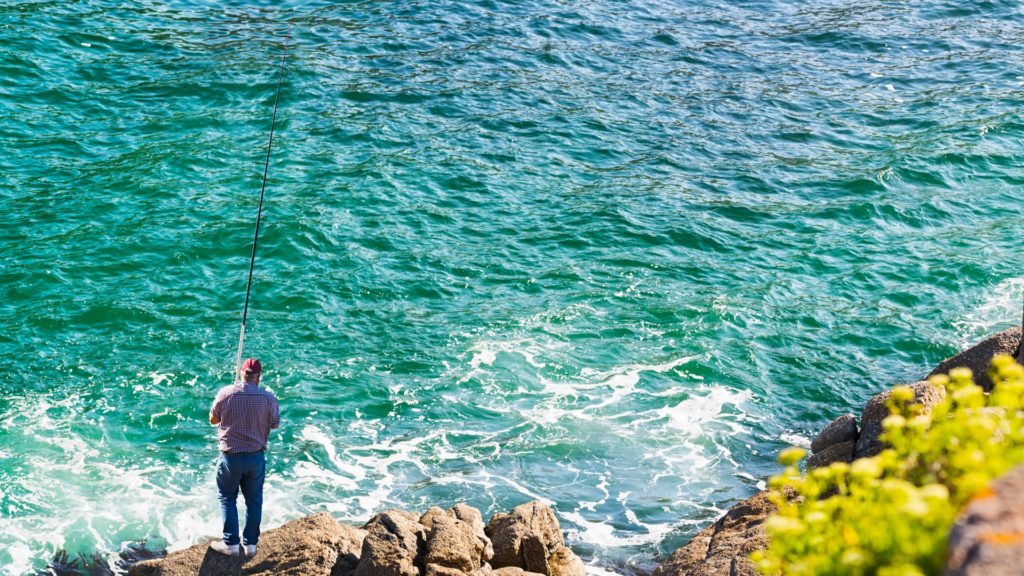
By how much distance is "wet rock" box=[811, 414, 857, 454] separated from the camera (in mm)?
10805

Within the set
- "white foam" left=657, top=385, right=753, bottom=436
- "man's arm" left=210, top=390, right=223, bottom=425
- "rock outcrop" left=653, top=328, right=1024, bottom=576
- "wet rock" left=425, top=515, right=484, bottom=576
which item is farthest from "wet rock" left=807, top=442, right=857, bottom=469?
"man's arm" left=210, top=390, right=223, bottom=425

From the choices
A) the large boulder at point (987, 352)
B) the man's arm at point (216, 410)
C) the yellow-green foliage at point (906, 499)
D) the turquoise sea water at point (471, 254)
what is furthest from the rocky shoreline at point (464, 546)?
the yellow-green foliage at point (906, 499)

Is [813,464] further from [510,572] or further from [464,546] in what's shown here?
[464,546]

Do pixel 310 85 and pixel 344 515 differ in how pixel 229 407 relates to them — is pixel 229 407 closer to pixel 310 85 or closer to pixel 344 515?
pixel 344 515

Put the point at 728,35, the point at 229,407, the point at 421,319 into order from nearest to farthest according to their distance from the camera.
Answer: the point at 229,407
the point at 421,319
the point at 728,35

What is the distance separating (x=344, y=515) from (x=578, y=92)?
14089 mm

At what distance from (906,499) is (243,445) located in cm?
618

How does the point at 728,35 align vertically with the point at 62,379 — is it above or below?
above

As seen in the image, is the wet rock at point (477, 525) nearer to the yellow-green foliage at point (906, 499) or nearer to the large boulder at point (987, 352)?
the yellow-green foliage at point (906, 499)

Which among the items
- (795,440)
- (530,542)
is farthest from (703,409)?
(530,542)

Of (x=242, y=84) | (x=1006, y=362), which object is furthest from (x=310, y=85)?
(x=1006, y=362)

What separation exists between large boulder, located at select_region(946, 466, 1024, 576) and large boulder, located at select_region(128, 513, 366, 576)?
5.98 metres

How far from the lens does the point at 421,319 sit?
1557cm

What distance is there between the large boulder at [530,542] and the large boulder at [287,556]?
4.39ft
